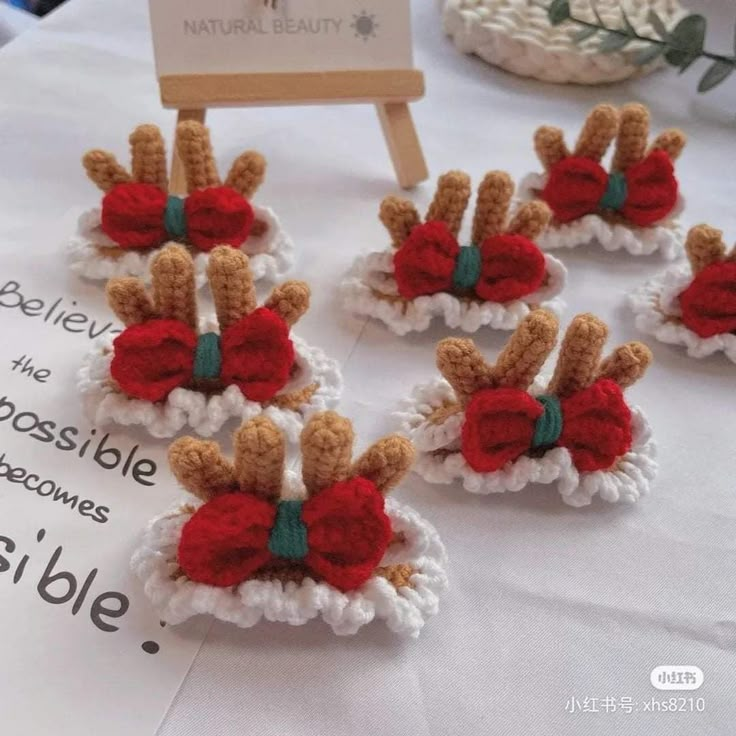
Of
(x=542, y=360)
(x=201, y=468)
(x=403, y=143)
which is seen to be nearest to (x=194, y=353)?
(x=201, y=468)

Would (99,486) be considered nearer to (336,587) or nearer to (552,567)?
(336,587)

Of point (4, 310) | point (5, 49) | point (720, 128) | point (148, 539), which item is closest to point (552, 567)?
point (148, 539)

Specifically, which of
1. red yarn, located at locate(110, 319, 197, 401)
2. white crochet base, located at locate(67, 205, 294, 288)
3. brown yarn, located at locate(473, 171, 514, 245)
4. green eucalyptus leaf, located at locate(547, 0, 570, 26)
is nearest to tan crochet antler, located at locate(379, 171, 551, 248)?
brown yarn, located at locate(473, 171, 514, 245)

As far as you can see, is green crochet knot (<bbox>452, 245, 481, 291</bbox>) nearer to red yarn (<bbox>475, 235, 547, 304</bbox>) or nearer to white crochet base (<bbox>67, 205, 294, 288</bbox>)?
red yarn (<bbox>475, 235, 547, 304</bbox>)

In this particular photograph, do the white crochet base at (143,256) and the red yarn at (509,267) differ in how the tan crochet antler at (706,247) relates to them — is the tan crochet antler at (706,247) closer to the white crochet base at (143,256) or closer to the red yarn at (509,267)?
the red yarn at (509,267)

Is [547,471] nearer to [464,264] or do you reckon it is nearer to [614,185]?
[464,264]
